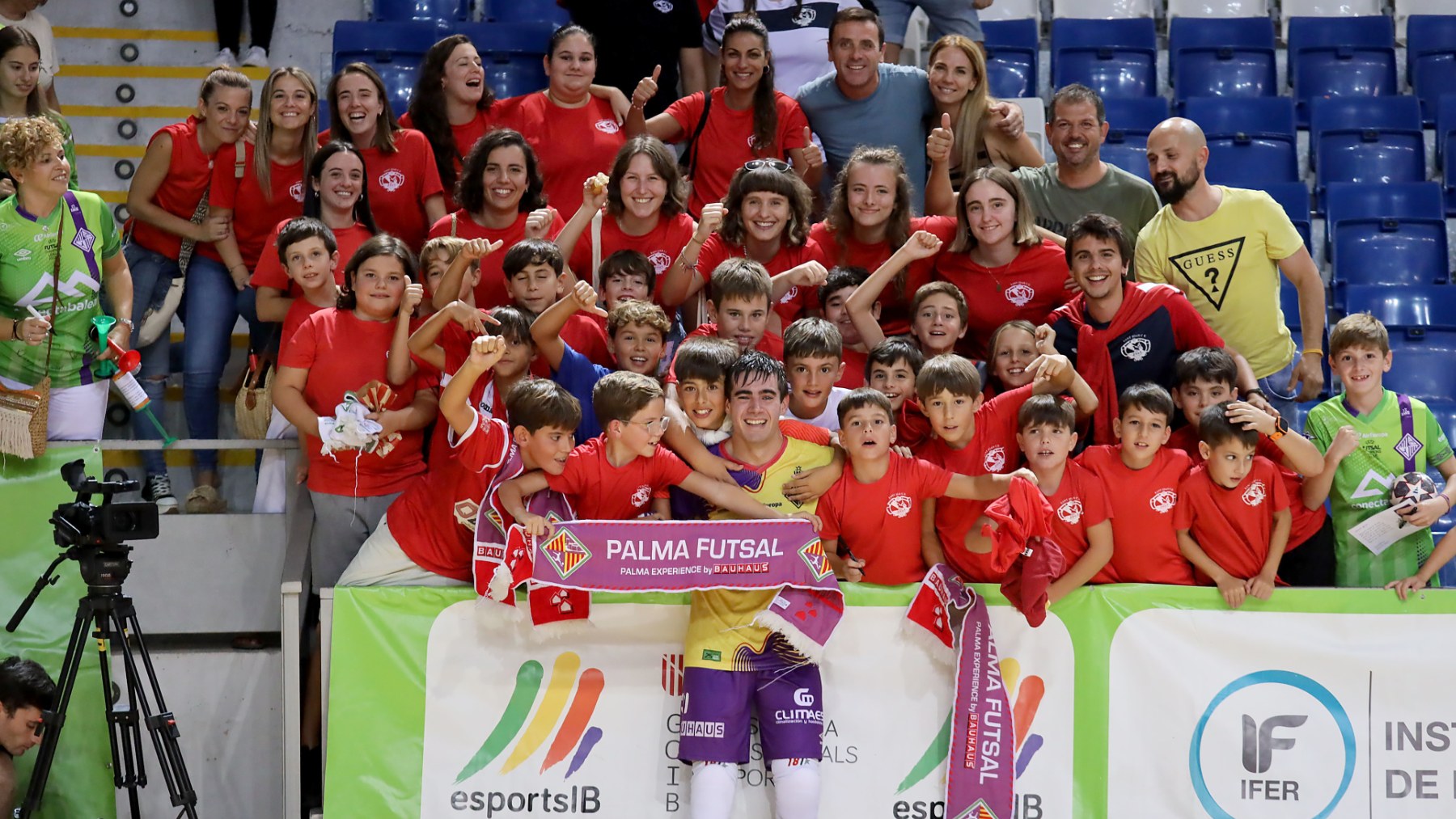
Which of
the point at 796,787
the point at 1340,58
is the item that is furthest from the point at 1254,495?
the point at 1340,58

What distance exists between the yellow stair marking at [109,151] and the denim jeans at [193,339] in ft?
6.65

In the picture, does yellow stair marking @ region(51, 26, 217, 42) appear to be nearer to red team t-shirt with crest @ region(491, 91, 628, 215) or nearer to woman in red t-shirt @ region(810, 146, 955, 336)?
red team t-shirt with crest @ region(491, 91, 628, 215)

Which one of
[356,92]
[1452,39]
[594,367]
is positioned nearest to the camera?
[594,367]

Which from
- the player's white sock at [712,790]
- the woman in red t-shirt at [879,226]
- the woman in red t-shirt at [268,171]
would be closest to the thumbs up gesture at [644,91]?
the woman in red t-shirt at [879,226]

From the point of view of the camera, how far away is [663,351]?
194 inches

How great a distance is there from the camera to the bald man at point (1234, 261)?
17.2 ft

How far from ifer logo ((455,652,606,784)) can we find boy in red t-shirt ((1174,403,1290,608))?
76.3 inches

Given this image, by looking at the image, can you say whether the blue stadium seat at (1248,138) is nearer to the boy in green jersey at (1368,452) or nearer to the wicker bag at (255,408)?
the boy in green jersey at (1368,452)

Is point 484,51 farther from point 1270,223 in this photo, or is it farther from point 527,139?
point 1270,223

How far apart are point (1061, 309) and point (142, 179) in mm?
3763

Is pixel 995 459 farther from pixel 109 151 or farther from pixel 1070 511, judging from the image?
pixel 109 151

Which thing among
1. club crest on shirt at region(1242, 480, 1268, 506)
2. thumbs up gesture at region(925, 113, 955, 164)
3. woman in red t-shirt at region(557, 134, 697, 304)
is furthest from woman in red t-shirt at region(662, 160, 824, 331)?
club crest on shirt at region(1242, 480, 1268, 506)

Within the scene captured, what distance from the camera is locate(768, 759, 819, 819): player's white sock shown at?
414cm

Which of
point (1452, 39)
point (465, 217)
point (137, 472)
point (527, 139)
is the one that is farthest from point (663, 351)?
point (1452, 39)
